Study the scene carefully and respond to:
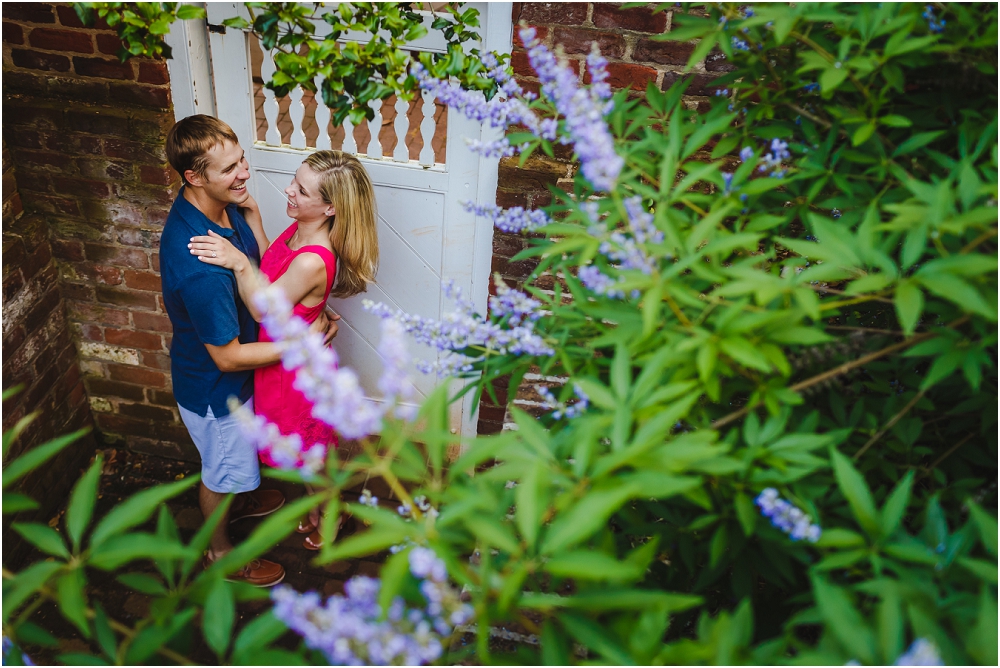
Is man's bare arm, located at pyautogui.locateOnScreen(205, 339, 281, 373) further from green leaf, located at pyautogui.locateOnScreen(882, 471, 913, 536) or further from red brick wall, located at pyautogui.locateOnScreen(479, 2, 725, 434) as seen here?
green leaf, located at pyautogui.locateOnScreen(882, 471, 913, 536)

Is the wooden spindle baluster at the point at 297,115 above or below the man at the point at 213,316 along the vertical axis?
above

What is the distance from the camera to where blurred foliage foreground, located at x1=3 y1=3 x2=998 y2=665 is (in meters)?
0.86

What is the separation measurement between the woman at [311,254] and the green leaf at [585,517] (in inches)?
68.8

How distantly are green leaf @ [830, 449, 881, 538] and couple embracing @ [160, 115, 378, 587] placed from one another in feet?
6.07

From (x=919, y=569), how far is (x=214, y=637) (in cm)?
101

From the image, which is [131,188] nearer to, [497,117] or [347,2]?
[347,2]

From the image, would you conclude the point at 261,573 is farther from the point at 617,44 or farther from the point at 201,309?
the point at 617,44

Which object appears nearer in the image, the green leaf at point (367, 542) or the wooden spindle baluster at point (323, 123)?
the green leaf at point (367, 542)

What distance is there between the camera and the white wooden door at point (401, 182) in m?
2.52

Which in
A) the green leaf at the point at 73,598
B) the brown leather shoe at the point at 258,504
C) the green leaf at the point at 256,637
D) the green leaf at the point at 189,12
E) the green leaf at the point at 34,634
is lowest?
the brown leather shoe at the point at 258,504

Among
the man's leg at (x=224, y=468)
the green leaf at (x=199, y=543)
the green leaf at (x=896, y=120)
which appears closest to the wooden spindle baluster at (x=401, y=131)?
the man's leg at (x=224, y=468)

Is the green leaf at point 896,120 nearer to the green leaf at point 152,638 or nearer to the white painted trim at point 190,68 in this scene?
the green leaf at point 152,638

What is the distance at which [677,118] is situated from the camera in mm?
1297

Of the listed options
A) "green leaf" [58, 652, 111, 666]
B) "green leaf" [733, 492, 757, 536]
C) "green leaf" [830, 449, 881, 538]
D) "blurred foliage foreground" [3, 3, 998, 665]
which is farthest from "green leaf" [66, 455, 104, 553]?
"green leaf" [830, 449, 881, 538]
